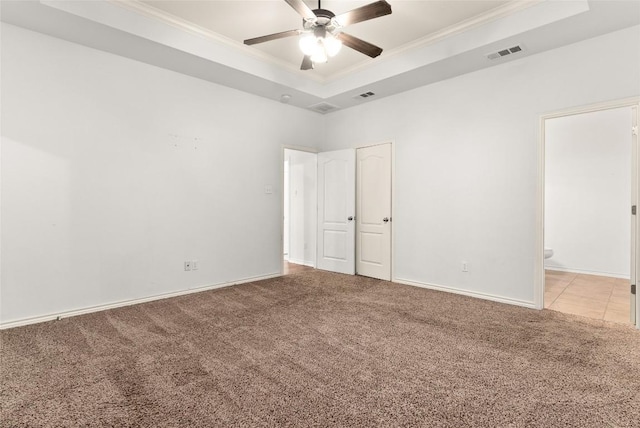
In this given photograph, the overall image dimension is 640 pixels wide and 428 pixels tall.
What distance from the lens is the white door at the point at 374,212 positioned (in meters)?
4.85

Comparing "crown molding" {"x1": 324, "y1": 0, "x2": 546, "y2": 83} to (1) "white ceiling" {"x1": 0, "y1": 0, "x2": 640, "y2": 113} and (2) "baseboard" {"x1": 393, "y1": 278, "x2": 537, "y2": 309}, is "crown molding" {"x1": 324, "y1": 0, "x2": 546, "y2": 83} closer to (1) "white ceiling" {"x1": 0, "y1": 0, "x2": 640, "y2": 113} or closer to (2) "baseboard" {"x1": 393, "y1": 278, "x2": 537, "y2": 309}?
(1) "white ceiling" {"x1": 0, "y1": 0, "x2": 640, "y2": 113}

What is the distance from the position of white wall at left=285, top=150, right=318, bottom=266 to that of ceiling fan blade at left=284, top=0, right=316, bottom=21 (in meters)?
3.38

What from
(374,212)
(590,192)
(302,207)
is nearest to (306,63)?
(374,212)

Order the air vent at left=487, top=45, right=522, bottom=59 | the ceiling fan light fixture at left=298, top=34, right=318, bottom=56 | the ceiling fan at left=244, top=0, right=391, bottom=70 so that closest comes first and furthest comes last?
the ceiling fan at left=244, top=0, right=391, bottom=70
the ceiling fan light fixture at left=298, top=34, right=318, bottom=56
the air vent at left=487, top=45, right=522, bottom=59

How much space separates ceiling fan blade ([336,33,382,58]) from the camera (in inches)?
111

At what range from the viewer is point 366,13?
7.97 feet

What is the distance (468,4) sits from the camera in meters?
3.08

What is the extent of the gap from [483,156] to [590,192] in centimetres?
290

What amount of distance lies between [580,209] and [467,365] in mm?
4814

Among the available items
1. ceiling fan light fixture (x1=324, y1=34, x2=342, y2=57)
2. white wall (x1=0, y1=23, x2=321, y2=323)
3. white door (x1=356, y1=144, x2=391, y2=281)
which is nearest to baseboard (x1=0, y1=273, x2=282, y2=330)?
white wall (x1=0, y1=23, x2=321, y2=323)

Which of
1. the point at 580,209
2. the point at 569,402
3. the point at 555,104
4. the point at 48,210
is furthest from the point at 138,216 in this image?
the point at 580,209

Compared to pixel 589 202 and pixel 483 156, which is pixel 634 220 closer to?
pixel 483 156

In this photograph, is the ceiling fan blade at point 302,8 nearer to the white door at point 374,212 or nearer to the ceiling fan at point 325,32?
the ceiling fan at point 325,32

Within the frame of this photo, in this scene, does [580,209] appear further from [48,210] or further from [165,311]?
[48,210]
